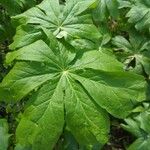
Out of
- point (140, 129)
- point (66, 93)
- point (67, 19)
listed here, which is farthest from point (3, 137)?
point (140, 129)

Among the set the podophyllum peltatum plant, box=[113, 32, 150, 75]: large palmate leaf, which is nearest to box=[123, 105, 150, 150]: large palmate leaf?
box=[113, 32, 150, 75]: large palmate leaf

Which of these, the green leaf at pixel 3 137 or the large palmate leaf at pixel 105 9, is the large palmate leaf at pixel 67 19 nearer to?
the green leaf at pixel 3 137

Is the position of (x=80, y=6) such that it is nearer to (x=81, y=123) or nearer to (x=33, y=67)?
(x=33, y=67)

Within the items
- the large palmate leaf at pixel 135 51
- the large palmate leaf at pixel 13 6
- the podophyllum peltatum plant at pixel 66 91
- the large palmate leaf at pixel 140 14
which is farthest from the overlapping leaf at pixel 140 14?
the podophyllum peltatum plant at pixel 66 91

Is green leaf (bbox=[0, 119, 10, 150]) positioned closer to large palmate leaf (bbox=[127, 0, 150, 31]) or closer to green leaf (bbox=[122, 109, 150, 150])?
green leaf (bbox=[122, 109, 150, 150])

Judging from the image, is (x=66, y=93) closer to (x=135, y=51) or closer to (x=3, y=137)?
(x=3, y=137)

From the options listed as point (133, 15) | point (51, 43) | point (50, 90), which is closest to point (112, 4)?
point (133, 15)
